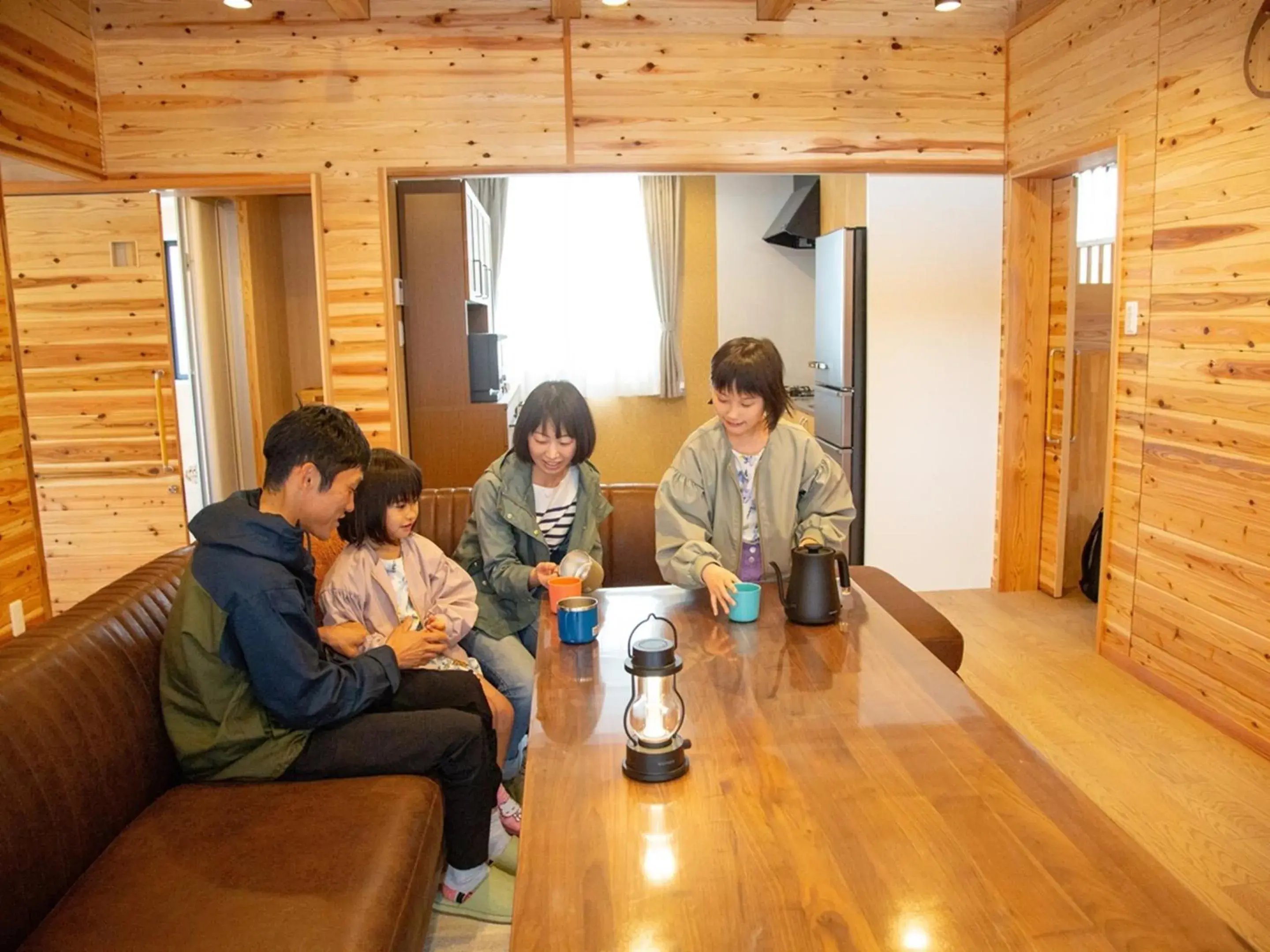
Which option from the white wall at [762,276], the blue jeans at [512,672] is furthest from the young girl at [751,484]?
the white wall at [762,276]

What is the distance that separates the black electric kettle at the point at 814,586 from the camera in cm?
206

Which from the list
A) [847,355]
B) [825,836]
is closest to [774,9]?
[847,355]

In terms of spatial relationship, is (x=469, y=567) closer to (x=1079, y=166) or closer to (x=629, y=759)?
(x=629, y=759)

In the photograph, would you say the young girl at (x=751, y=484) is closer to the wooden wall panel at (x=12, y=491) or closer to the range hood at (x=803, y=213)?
the wooden wall panel at (x=12, y=491)

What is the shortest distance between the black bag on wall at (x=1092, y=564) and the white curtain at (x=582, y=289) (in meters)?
3.41

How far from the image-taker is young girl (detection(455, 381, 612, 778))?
2.57 metres

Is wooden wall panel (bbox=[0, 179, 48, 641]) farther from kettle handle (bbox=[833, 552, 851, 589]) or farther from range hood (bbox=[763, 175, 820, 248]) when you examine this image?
range hood (bbox=[763, 175, 820, 248])

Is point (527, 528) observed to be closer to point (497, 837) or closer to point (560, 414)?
point (560, 414)

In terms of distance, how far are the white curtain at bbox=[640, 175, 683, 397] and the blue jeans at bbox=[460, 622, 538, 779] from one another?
449cm

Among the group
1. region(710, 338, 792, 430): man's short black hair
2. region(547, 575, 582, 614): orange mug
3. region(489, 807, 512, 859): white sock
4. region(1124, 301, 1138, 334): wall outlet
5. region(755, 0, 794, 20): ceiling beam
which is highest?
region(755, 0, 794, 20): ceiling beam

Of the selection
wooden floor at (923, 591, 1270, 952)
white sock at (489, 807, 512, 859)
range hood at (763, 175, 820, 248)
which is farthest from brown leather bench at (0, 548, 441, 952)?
range hood at (763, 175, 820, 248)

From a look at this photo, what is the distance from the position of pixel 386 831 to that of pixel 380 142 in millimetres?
3306

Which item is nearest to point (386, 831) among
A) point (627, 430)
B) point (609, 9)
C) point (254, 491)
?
point (254, 491)

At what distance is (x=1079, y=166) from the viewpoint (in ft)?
13.6
